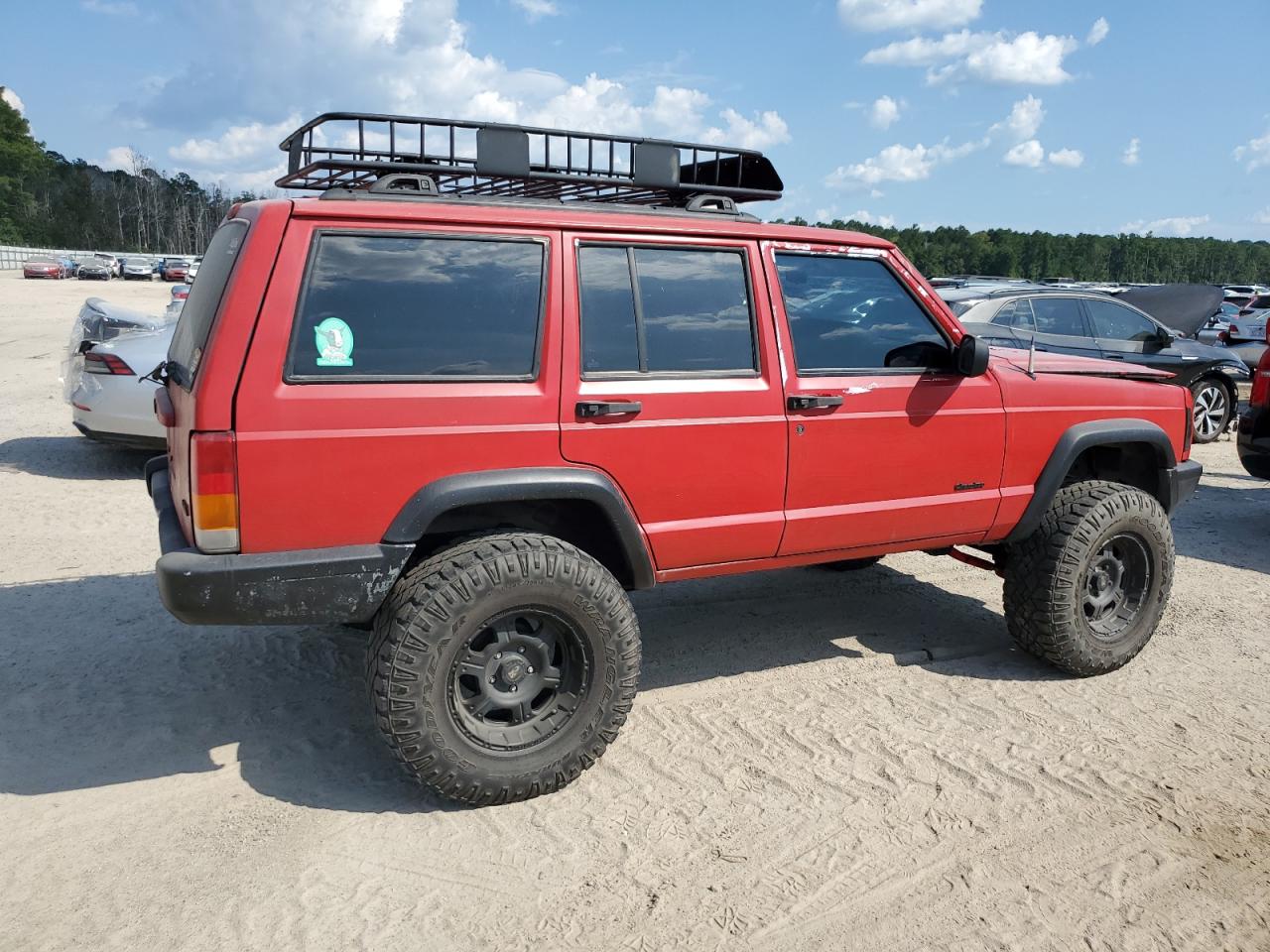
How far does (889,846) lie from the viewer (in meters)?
3.28

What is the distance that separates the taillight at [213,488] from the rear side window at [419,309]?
0.31 metres

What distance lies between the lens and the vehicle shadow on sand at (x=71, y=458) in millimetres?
8414

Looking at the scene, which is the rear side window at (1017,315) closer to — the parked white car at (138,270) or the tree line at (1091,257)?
the parked white car at (138,270)

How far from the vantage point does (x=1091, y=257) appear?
278 feet

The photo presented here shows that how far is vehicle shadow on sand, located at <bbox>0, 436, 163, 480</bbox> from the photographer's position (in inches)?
331

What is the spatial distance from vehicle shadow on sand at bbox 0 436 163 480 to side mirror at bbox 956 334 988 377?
22.0 feet

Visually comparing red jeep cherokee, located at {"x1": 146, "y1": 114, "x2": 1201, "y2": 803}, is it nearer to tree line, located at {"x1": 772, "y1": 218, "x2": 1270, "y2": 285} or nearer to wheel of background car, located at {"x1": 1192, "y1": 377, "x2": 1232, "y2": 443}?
wheel of background car, located at {"x1": 1192, "y1": 377, "x2": 1232, "y2": 443}

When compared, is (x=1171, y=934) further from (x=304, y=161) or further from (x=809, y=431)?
(x=304, y=161)

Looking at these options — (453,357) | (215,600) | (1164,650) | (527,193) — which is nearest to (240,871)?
(215,600)

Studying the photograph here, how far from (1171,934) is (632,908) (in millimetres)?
1560

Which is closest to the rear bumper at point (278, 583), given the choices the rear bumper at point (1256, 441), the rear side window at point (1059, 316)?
the rear bumper at point (1256, 441)

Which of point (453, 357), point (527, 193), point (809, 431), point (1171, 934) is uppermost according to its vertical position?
point (527, 193)

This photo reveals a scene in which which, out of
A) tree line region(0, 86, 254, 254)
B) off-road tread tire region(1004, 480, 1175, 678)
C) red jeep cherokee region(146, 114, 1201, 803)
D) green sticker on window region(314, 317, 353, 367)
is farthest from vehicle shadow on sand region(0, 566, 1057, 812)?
tree line region(0, 86, 254, 254)

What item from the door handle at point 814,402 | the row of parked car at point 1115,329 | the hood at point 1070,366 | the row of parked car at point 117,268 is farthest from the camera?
the row of parked car at point 117,268
